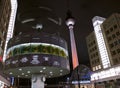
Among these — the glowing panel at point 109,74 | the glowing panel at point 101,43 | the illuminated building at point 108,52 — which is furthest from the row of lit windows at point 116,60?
the glowing panel at point 101,43

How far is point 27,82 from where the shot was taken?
81.6 metres

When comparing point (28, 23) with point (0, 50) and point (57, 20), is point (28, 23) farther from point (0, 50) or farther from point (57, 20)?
point (0, 50)

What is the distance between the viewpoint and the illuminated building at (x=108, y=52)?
5276 cm

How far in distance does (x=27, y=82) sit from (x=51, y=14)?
58.8 meters

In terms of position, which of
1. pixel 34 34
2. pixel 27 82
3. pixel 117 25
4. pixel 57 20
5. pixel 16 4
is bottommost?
pixel 27 82

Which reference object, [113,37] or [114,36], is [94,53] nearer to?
[113,37]

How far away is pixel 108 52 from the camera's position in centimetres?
6247

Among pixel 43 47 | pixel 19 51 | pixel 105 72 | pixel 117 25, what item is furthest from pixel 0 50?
pixel 117 25

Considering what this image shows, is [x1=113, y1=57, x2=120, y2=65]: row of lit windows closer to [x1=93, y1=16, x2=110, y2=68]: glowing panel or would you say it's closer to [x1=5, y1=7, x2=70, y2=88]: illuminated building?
[x1=93, y1=16, x2=110, y2=68]: glowing panel

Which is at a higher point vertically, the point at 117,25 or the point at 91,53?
the point at 117,25

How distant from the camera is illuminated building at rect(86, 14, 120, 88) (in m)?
52.8

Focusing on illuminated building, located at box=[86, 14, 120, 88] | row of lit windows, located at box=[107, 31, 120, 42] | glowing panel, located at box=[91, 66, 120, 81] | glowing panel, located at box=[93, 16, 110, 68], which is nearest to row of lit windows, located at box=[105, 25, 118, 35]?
illuminated building, located at box=[86, 14, 120, 88]

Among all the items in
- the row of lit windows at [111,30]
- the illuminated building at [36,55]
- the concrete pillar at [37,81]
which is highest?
the row of lit windows at [111,30]

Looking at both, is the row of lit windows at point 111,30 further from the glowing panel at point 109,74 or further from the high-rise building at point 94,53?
the glowing panel at point 109,74
